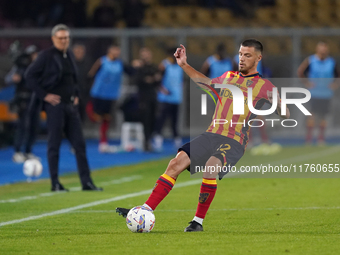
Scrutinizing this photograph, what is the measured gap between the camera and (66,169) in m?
12.8

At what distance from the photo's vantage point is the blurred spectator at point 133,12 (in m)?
22.2

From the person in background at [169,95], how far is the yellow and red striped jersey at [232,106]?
32.9 feet

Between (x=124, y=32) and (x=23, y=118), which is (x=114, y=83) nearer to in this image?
(x=23, y=118)

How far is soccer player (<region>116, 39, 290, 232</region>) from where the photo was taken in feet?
19.8

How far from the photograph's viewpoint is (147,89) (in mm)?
16156

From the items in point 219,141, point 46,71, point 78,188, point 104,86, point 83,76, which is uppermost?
point 46,71

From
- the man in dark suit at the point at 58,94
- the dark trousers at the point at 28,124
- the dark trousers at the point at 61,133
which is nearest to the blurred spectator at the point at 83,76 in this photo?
the dark trousers at the point at 28,124

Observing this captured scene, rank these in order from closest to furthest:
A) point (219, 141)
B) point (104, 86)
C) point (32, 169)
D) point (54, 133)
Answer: point (219, 141) < point (54, 133) < point (32, 169) < point (104, 86)

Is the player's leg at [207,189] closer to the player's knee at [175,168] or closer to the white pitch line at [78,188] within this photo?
the player's knee at [175,168]

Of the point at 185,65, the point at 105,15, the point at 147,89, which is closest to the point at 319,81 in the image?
the point at 147,89

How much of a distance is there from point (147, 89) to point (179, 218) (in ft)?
30.6

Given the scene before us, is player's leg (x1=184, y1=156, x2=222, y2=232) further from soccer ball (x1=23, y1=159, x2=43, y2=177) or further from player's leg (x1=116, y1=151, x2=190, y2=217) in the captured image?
soccer ball (x1=23, y1=159, x2=43, y2=177)

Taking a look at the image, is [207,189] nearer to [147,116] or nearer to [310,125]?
[147,116]

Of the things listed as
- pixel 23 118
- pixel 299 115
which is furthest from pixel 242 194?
pixel 299 115
